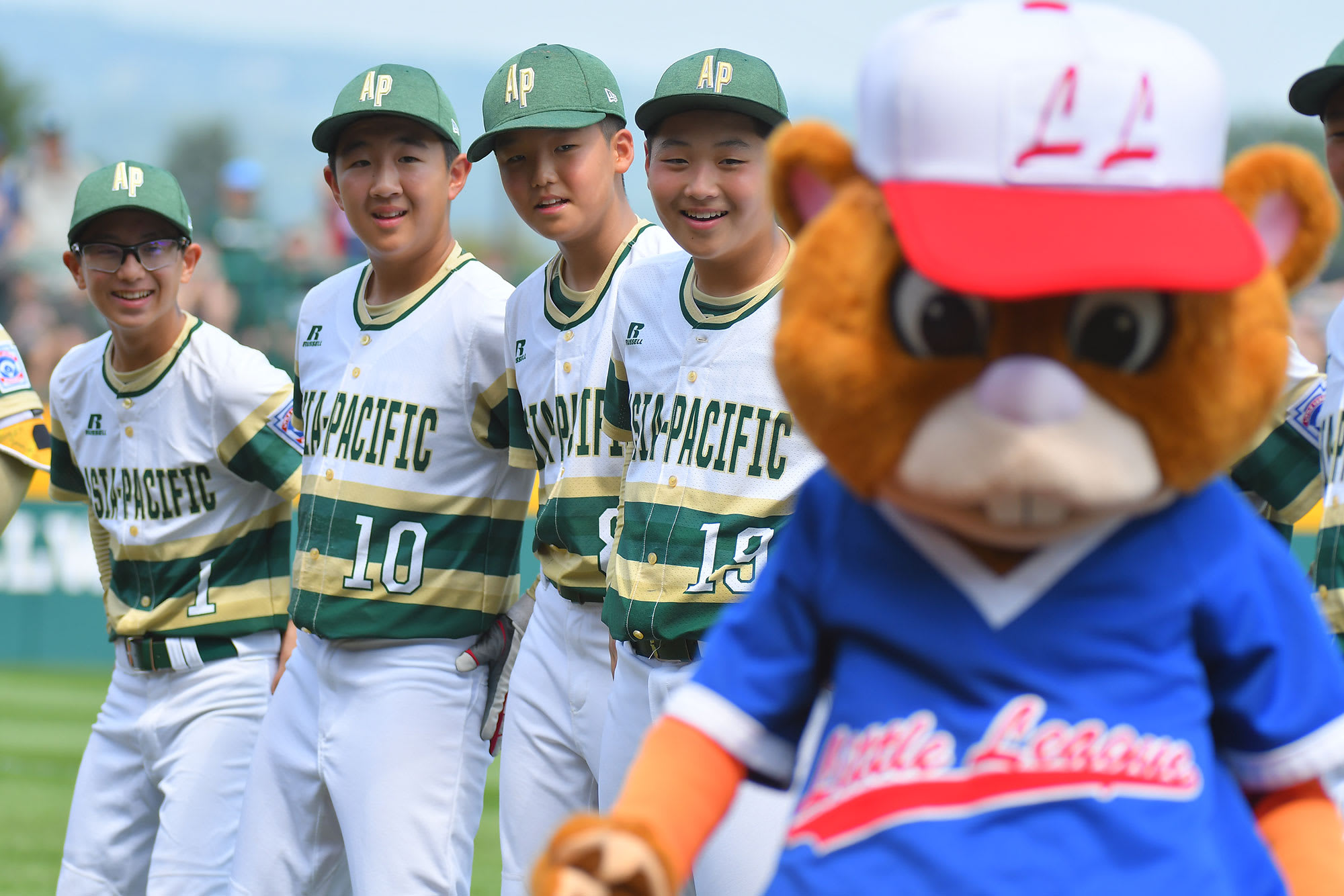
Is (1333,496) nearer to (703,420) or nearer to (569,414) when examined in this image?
(703,420)

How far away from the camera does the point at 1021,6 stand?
1794 mm

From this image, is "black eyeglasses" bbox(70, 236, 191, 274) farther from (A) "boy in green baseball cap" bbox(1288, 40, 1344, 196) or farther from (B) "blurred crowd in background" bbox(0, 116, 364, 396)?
(B) "blurred crowd in background" bbox(0, 116, 364, 396)

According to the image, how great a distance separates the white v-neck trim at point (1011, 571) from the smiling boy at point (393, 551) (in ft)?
7.97

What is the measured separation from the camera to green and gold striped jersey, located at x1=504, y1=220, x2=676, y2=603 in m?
3.89

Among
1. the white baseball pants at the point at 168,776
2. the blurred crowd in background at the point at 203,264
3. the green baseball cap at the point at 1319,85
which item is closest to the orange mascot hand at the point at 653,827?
the green baseball cap at the point at 1319,85

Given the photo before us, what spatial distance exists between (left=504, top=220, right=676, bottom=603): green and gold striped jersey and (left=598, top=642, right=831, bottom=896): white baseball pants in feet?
1.07

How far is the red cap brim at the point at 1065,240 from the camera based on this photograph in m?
1.61

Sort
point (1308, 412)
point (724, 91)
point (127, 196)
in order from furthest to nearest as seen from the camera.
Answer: point (127, 196) < point (1308, 412) < point (724, 91)

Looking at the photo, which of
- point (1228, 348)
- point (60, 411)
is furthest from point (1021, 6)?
point (60, 411)

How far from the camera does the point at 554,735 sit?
3996 mm

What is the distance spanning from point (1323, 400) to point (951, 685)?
2.17 meters

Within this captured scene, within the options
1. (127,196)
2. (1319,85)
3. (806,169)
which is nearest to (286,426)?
(127,196)

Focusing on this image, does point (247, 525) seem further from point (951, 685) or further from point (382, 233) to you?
point (951, 685)

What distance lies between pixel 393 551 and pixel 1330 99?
2508 millimetres
